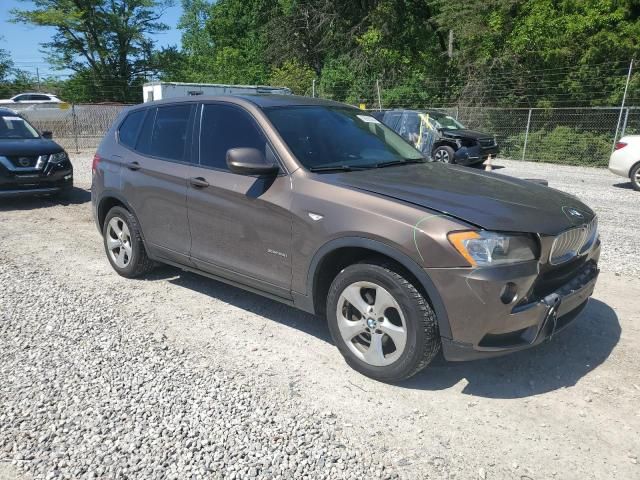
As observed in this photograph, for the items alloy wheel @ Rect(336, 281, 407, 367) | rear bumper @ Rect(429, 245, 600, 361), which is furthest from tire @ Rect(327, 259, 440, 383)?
rear bumper @ Rect(429, 245, 600, 361)

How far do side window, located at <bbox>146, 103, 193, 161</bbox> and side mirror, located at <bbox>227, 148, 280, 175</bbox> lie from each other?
1073 mm

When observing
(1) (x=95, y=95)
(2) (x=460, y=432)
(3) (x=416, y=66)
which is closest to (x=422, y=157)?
(2) (x=460, y=432)

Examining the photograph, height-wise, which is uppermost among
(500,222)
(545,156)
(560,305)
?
(500,222)

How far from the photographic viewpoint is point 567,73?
65.5 ft

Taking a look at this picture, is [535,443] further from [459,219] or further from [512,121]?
[512,121]

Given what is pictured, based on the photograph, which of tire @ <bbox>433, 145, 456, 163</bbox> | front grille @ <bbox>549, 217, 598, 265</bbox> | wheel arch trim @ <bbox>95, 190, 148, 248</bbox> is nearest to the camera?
front grille @ <bbox>549, 217, 598, 265</bbox>

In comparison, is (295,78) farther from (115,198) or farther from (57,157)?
(115,198)

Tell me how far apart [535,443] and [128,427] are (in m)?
2.23

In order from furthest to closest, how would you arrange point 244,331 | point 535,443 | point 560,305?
point 244,331 < point 560,305 < point 535,443

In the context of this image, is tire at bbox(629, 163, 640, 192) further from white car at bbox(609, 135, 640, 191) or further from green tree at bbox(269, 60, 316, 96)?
green tree at bbox(269, 60, 316, 96)

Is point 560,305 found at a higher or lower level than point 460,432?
higher

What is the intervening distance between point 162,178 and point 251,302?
1.36 metres

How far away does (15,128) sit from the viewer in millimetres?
9844

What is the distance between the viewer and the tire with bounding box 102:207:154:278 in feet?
16.5
